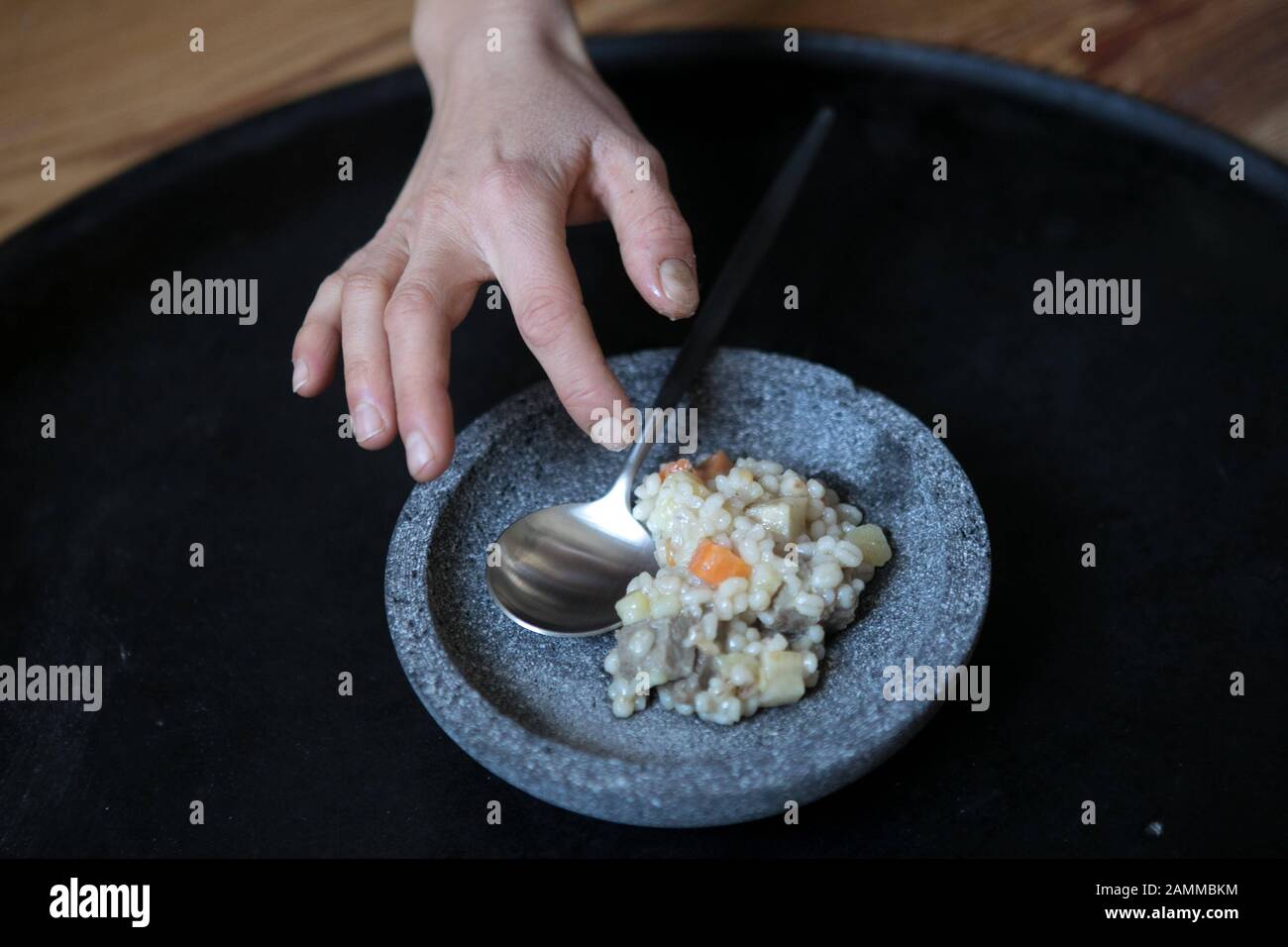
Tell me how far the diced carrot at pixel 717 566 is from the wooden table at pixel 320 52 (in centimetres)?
123

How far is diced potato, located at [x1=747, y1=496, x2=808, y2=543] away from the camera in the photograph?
4.40 feet

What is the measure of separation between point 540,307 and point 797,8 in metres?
1.15

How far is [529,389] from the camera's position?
1530 millimetres

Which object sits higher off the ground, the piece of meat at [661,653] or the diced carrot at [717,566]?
the diced carrot at [717,566]

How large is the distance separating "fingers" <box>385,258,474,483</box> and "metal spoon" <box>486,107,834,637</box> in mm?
143

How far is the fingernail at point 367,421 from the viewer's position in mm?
1378


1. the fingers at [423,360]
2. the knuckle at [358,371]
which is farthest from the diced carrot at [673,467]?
the knuckle at [358,371]

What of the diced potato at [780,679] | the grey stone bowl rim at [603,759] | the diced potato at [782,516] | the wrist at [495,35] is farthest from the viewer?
the wrist at [495,35]

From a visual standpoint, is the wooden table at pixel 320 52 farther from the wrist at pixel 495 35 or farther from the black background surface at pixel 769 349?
the wrist at pixel 495 35

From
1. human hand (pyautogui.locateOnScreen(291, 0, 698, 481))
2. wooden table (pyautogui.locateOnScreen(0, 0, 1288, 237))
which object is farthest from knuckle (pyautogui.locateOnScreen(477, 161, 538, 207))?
wooden table (pyautogui.locateOnScreen(0, 0, 1288, 237))

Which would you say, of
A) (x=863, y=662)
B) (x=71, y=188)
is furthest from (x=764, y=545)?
(x=71, y=188)

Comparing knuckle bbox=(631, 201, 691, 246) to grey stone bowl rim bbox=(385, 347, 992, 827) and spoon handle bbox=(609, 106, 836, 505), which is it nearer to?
spoon handle bbox=(609, 106, 836, 505)
